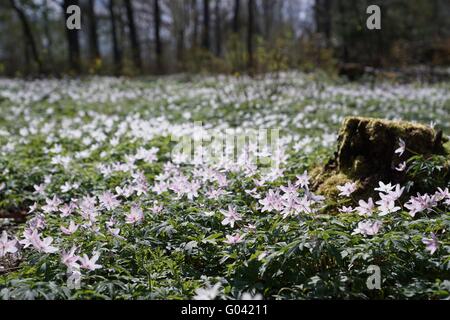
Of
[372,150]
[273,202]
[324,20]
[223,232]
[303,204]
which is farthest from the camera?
[324,20]

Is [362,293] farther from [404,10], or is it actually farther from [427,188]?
[404,10]

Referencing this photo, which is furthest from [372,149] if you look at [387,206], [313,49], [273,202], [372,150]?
[313,49]

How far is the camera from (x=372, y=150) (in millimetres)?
4492

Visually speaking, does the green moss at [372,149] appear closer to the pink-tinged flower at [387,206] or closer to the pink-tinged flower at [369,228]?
the pink-tinged flower at [387,206]

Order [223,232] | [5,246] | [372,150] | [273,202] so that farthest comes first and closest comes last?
[372,150], [223,232], [273,202], [5,246]

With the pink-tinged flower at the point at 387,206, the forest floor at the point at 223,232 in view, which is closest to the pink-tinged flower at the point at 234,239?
the forest floor at the point at 223,232

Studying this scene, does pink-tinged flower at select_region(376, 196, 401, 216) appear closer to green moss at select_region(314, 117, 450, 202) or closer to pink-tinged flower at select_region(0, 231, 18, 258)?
green moss at select_region(314, 117, 450, 202)

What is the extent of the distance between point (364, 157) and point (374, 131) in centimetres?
27

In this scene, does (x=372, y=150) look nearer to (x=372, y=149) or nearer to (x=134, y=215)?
(x=372, y=149)

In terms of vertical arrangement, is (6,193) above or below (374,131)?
below

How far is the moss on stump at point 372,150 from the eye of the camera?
4.32 metres

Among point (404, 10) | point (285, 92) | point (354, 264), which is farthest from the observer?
point (404, 10)
